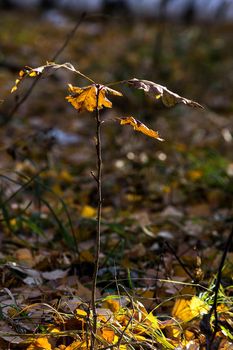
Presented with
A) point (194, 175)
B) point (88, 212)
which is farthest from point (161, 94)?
point (194, 175)

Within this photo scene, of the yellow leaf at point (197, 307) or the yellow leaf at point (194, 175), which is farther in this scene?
the yellow leaf at point (194, 175)

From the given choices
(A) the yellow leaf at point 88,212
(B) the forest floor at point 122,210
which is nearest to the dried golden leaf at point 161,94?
(B) the forest floor at point 122,210

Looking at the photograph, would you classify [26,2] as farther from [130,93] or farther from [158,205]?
[158,205]

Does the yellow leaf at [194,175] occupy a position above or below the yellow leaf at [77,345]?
above

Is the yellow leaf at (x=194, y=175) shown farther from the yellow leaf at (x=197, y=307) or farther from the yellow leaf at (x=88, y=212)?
the yellow leaf at (x=197, y=307)

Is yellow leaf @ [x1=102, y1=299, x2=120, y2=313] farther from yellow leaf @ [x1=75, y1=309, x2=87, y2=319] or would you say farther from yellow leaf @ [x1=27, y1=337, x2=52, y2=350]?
yellow leaf @ [x1=27, y1=337, x2=52, y2=350]

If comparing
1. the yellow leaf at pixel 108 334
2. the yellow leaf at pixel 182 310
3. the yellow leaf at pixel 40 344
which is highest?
the yellow leaf at pixel 182 310

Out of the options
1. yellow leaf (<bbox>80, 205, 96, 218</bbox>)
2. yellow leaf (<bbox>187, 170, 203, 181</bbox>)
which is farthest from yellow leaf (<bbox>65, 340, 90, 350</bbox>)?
yellow leaf (<bbox>187, 170, 203, 181</bbox>)

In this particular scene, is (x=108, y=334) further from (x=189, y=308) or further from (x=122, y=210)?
(x=122, y=210)

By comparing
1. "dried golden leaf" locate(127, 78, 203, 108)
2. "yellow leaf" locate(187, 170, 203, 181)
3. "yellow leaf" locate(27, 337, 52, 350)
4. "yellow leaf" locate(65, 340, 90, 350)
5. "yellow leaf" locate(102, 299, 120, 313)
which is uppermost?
"dried golden leaf" locate(127, 78, 203, 108)
